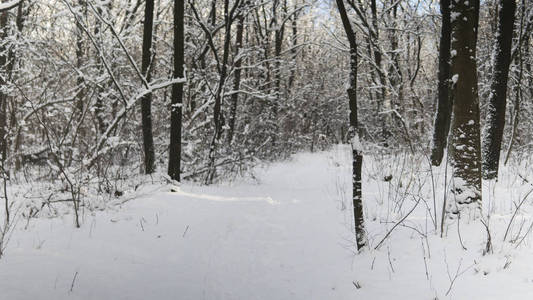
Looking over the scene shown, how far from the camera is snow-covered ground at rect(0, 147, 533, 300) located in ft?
9.44

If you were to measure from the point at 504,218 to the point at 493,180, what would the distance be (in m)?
2.74

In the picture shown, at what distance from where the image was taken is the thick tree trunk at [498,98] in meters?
6.55

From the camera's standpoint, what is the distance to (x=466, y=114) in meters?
4.09

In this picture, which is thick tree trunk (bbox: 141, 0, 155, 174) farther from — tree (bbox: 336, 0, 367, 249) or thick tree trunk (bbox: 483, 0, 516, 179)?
thick tree trunk (bbox: 483, 0, 516, 179)

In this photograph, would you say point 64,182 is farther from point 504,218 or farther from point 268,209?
point 504,218

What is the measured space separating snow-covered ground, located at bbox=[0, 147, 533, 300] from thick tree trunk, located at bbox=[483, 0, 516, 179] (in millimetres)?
1122

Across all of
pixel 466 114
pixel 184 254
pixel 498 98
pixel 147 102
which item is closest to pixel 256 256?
pixel 184 254

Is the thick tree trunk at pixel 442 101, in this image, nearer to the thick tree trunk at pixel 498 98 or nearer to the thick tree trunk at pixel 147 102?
the thick tree trunk at pixel 498 98

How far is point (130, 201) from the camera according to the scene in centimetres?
559

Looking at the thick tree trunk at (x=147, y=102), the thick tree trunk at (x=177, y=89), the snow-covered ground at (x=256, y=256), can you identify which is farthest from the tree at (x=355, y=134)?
the thick tree trunk at (x=147, y=102)

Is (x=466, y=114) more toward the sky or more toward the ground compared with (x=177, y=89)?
more toward the ground

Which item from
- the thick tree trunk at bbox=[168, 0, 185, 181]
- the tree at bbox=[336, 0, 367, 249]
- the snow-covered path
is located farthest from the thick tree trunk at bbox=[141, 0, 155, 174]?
the tree at bbox=[336, 0, 367, 249]

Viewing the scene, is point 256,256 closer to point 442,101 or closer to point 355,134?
point 355,134

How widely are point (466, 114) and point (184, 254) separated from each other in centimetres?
339
